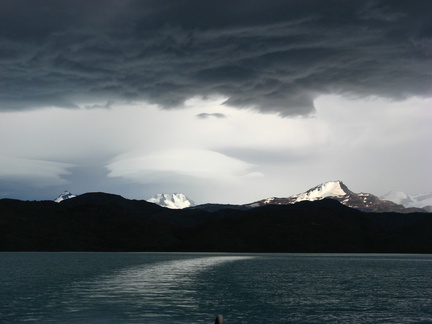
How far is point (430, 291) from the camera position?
8500 centimetres

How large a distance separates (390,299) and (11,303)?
4722 cm

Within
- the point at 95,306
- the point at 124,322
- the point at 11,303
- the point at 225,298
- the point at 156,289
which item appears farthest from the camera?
the point at 156,289

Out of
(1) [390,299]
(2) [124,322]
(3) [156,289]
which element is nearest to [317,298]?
(1) [390,299]

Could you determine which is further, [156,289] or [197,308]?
[156,289]

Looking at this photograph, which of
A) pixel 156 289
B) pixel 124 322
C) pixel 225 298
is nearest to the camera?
pixel 124 322

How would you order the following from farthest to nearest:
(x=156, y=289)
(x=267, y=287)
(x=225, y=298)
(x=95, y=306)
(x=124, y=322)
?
(x=267, y=287) → (x=156, y=289) → (x=225, y=298) → (x=95, y=306) → (x=124, y=322)

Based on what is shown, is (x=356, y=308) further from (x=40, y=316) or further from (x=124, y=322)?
(x=40, y=316)

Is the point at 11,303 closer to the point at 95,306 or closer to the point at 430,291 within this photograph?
the point at 95,306

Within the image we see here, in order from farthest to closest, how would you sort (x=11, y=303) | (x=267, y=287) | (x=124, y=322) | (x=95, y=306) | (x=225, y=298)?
(x=267, y=287), (x=225, y=298), (x=11, y=303), (x=95, y=306), (x=124, y=322)

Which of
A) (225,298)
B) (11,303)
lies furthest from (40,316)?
(225,298)

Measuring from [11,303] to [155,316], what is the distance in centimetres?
2049

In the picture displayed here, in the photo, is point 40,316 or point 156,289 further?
point 156,289

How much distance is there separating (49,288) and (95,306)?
29.1 meters

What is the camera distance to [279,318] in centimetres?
5081
